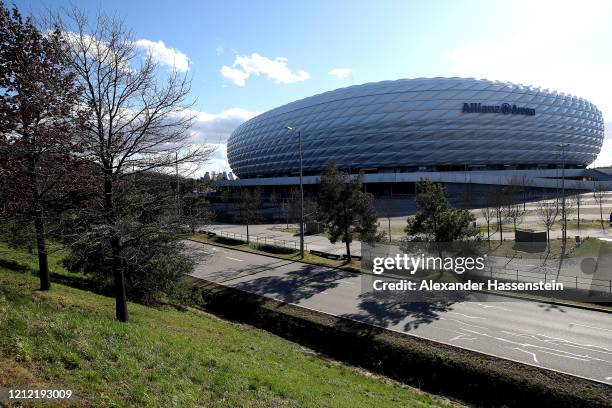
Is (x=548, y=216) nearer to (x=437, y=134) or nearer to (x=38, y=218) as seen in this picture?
(x=38, y=218)

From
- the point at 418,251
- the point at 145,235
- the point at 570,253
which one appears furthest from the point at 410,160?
the point at 145,235

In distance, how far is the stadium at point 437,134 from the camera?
7662 cm

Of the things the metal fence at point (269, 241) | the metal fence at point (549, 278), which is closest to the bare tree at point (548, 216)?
Result: the metal fence at point (549, 278)

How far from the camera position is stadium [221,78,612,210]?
76.6m

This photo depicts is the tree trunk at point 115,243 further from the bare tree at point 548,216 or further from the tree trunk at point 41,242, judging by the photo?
the bare tree at point 548,216

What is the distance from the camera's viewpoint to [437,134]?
3009 inches

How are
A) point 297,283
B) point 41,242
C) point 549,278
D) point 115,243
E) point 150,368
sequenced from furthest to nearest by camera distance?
point 297,283, point 549,278, point 41,242, point 115,243, point 150,368

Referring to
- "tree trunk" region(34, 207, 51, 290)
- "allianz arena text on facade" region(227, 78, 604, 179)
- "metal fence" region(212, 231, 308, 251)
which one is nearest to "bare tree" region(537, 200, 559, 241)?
"metal fence" region(212, 231, 308, 251)

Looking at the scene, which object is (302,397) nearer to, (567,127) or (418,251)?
(418,251)

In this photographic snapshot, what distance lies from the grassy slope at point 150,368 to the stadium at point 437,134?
6648 cm

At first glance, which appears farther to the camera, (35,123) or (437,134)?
(437,134)

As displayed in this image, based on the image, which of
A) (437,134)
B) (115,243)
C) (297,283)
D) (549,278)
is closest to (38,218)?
(115,243)

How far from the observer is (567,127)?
87.6 meters

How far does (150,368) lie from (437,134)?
76.6m
